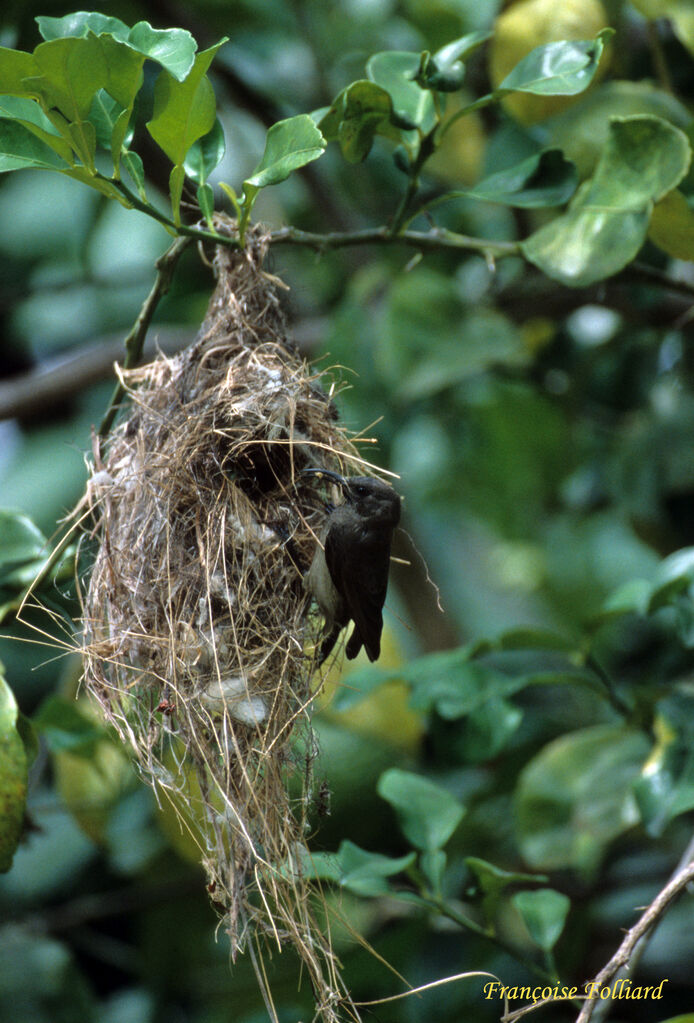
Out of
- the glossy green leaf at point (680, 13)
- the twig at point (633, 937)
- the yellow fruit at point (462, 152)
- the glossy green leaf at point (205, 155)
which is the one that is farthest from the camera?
the yellow fruit at point (462, 152)

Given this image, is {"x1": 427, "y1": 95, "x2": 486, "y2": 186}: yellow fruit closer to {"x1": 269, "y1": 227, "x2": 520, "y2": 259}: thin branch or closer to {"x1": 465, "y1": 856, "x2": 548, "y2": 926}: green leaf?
{"x1": 269, "y1": 227, "x2": 520, "y2": 259}: thin branch

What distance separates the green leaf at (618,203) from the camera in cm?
A: 111

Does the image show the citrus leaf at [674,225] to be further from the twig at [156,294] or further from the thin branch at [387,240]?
the twig at [156,294]

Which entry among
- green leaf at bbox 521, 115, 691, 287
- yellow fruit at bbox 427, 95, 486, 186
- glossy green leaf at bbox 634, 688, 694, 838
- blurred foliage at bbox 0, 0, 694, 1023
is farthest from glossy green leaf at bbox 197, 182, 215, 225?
yellow fruit at bbox 427, 95, 486, 186

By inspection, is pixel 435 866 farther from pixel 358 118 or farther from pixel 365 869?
pixel 358 118

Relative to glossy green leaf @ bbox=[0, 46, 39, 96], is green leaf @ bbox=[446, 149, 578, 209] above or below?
below

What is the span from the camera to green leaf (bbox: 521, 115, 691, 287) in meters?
1.11

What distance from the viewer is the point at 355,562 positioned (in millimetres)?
1014

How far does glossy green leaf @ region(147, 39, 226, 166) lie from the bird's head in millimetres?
402

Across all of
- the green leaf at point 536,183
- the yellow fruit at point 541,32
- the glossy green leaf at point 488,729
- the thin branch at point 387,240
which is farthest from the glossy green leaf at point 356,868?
the yellow fruit at point 541,32

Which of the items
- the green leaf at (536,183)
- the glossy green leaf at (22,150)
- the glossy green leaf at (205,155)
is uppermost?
the glossy green leaf at (22,150)

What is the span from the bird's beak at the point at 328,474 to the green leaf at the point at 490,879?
455mm

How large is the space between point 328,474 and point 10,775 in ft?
1.55

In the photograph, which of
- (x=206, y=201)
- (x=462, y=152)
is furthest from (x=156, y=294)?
(x=462, y=152)
